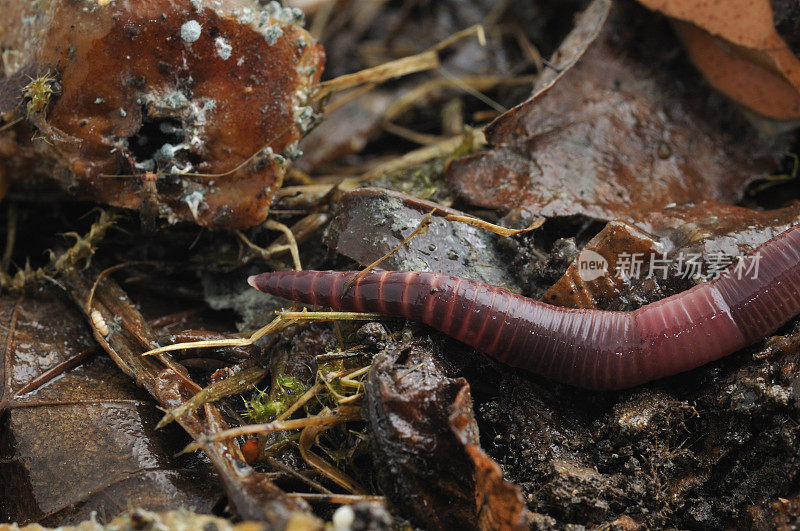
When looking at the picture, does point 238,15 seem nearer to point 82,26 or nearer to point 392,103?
point 82,26

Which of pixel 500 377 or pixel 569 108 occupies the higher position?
pixel 569 108

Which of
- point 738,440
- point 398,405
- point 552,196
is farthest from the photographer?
point 552,196

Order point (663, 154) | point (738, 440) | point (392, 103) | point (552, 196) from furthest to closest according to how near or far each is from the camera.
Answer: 1. point (392, 103)
2. point (663, 154)
3. point (552, 196)
4. point (738, 440)

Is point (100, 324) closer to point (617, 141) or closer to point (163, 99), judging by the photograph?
point (163, 99)

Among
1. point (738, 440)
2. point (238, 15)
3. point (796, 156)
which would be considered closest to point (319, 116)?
Answer: point (238, 15)

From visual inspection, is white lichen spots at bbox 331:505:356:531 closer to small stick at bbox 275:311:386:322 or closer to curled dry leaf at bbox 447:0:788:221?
small stick at bbox 275:311:386:322

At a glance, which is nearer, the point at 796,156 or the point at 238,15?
the point at 238,15

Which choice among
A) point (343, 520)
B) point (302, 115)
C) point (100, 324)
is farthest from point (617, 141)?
point (100, 324)

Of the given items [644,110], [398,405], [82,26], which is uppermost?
[82,26]
